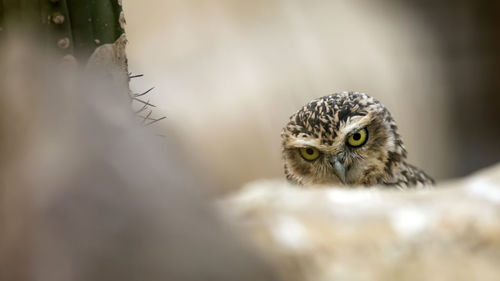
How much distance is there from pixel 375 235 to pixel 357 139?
5.98 feet

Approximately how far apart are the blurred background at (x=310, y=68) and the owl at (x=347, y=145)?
2098 millimetres

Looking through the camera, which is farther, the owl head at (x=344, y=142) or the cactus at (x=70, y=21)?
the owl head at (x=344, y=142)

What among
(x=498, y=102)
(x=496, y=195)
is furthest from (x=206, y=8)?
(x=496, y=195)

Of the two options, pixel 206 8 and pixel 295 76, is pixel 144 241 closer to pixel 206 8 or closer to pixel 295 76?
pixel 295 76

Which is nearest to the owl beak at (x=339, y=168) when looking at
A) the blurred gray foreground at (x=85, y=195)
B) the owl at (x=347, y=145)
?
the owl at (x=347, y=145)

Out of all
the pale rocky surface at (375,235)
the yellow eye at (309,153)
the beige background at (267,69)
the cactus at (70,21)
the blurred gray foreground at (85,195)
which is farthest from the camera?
the beige background at (267,69)

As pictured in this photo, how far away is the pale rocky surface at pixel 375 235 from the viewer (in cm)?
205

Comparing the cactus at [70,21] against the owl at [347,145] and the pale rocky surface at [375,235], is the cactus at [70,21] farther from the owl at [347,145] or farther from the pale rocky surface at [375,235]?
the owl at [347,145]

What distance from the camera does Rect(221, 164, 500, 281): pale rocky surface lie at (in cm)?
205

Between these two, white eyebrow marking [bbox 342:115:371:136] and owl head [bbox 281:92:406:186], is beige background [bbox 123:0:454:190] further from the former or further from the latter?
white eyebrow marking [bbox 342:115:371:136]

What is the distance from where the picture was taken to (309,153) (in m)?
4.03

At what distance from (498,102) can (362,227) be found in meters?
8.12

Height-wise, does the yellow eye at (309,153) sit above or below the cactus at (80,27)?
below

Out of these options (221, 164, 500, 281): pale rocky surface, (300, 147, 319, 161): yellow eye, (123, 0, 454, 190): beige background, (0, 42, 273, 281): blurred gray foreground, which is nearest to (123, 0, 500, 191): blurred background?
(123, 0, 454, 190): beige background
